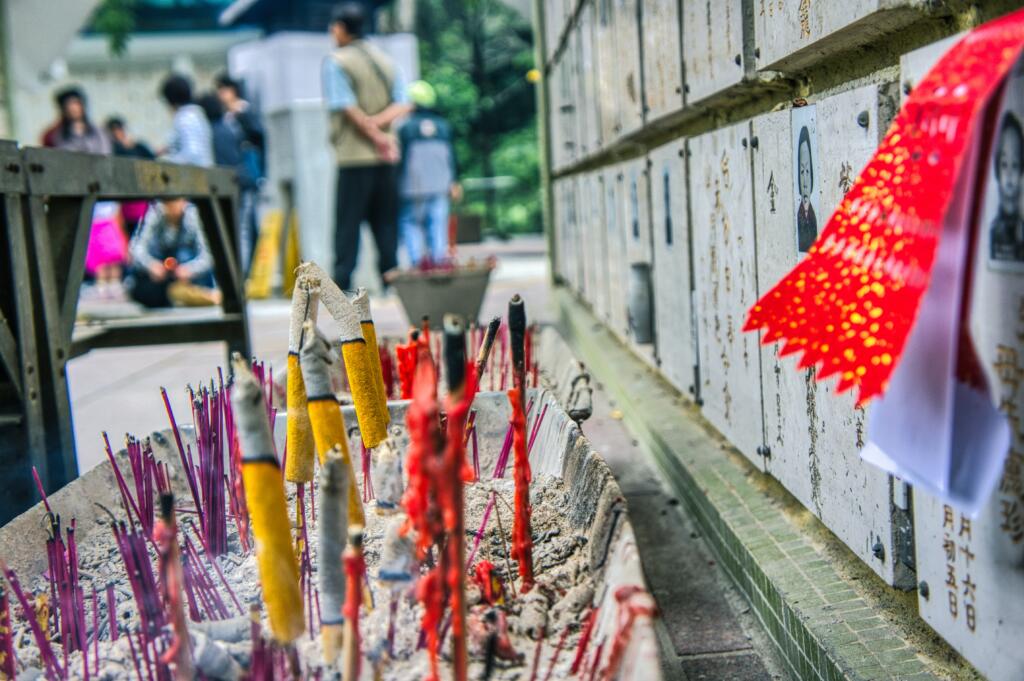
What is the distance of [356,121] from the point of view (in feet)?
24.6

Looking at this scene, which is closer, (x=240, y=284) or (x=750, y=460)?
(x=750, y=460)

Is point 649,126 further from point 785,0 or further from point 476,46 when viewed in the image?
point 476,46

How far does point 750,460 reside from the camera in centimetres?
278

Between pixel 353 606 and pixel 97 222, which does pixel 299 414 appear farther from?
pixel 97 222

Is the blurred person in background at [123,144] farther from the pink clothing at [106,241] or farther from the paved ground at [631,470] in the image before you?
the paved ground at [631,470]

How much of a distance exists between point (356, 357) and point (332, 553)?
551 mm

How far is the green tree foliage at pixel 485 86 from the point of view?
862 inches

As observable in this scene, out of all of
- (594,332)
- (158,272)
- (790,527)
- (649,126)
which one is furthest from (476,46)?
(790,527)

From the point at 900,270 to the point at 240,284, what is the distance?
363cm

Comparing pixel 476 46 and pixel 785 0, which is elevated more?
pixel 476 46

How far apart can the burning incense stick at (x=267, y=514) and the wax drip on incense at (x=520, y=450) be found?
1.15 feet

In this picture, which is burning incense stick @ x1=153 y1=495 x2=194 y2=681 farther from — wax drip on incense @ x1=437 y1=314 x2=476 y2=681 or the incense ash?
wax drip on incense @ x1=437 y1=314 x2=476 y2=681

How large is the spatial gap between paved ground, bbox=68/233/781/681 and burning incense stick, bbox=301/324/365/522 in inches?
37.3

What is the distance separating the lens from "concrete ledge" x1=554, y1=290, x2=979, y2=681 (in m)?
1.70
